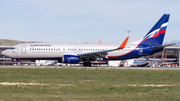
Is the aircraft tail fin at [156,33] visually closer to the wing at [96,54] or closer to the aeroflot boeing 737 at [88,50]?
the aeroflot boeing 737 at [88,50]

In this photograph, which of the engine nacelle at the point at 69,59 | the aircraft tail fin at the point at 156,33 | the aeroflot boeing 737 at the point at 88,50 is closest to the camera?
the engine nacelle at the point at 69,59

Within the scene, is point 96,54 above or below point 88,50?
below

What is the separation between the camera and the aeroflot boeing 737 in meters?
35.4

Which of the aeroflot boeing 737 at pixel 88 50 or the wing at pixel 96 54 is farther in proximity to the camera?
the aeroflot boeing 737 at pixel 88 50

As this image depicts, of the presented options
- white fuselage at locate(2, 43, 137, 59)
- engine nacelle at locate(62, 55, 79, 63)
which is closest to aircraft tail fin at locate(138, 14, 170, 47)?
white fuselage at locate(2, 43, 137, 59)

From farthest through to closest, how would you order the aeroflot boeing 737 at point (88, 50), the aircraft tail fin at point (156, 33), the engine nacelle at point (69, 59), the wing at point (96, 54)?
the aircraft tail fin at point (156, 33), the aeroflot boeing 737 at point (88, 50), the wing at point (96, 54), the engine nacelle at point (69, 59)

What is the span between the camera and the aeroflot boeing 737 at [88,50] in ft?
116

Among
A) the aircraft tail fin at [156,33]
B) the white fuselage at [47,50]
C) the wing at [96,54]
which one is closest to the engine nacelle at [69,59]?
the wing at [96,54]

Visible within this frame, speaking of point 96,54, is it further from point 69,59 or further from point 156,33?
point 156,33

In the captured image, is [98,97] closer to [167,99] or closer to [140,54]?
[167,99]

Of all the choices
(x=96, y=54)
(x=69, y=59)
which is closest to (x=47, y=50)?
(x=69, y=59)

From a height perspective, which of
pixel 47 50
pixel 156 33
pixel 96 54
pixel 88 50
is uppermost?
pixel 156 33

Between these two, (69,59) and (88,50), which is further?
(88,50)

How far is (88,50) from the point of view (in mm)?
37562
